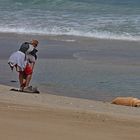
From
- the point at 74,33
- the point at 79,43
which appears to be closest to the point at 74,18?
the point at 74,33

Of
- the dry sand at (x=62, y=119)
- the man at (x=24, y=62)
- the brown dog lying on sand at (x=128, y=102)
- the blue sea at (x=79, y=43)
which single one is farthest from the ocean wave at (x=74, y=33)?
the dry sand at (x=62, y=119)

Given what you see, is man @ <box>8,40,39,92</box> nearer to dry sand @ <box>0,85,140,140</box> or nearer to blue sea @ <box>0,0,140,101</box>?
blue sea @ <box>0,0,140,101</box>

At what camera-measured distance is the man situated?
1035 cm

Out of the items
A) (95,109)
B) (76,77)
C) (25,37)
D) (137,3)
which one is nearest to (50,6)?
(137,3)

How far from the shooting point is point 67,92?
10.7 meters

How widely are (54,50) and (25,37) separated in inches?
142

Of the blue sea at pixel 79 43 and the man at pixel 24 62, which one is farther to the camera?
the blue sea at pixel 79 43

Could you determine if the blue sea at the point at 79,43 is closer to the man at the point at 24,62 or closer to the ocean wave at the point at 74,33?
the ocean wave at the point at 74,33

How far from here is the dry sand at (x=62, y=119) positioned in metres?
6.37

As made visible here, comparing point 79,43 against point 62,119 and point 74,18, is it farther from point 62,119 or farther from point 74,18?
point 62,119

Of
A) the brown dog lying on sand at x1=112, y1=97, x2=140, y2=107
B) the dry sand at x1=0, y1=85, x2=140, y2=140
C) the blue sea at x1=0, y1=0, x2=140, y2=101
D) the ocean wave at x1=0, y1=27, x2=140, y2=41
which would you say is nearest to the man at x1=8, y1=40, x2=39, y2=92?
the blue sea at x1=0, y1=0, x2=140, y2=101

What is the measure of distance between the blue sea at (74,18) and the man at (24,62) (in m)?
9.00

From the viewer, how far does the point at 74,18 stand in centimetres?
2391

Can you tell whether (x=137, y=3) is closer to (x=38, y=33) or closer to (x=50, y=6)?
(x=50, y=6)
